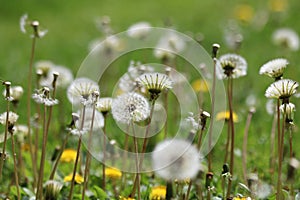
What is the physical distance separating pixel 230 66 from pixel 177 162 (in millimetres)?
332

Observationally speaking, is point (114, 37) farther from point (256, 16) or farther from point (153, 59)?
point (256, 16)

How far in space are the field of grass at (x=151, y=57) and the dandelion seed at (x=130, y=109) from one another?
21 cm

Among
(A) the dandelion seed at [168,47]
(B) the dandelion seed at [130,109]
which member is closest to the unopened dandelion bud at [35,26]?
(B) the dandelion seed at [130,109]

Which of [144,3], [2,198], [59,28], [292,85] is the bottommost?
[2,198]

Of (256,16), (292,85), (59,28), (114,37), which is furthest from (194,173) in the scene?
(59,28)

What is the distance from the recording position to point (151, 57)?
15.0 feet

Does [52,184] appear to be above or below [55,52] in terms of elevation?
below

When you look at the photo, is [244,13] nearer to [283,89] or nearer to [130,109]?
[130,109]

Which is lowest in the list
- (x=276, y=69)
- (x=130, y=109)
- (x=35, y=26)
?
(x=130, y=109)

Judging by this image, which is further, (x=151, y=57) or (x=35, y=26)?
(x=151, y=57)

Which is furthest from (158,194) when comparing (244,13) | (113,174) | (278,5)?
(244,13)

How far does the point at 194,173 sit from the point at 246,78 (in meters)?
2.33

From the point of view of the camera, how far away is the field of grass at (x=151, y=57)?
2041 millimetres

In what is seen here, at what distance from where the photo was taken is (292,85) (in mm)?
1419
